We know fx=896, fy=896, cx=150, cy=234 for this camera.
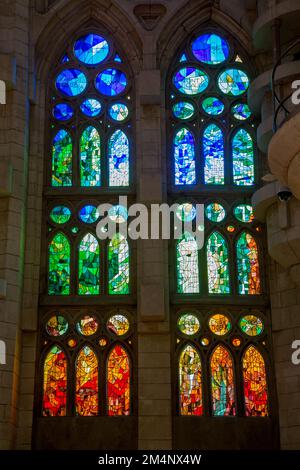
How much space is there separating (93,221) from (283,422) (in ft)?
15.7

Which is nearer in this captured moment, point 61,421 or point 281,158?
point 281,158

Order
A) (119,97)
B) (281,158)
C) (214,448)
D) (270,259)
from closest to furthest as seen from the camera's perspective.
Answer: (281,158) < (214,448) < (270,259) < (119,97)

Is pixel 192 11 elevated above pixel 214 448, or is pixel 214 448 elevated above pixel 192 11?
pixel 192 11

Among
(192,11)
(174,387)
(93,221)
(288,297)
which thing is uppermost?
(192,11)

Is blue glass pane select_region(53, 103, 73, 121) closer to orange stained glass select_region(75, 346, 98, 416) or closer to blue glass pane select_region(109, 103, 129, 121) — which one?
blue glass pane select_region(109, 103, 129, 121)

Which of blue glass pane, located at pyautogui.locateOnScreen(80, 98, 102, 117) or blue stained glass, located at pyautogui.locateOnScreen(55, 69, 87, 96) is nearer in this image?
blue glass pane, located at pyautogui.locateOnScreen(80, 98, 102, 117)

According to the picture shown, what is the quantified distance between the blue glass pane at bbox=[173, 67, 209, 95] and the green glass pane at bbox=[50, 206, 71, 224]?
3.16 m

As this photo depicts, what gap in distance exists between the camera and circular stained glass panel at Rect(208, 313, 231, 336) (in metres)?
15.3

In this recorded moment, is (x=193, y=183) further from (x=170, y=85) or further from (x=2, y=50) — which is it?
(x=2, y=50)

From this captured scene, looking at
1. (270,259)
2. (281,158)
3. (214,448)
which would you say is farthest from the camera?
(270,259)

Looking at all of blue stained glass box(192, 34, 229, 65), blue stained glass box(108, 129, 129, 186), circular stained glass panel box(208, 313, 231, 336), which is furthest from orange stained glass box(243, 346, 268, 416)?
blue stained glass box(192, 34, 229, 65)

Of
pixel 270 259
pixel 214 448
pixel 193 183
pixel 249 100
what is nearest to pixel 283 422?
pixel 214 448

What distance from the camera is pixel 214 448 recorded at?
47.5 feet

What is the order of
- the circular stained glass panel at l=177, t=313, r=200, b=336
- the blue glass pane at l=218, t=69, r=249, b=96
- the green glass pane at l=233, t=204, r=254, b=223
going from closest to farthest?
the circular stained glass panel at l=177, t=313, r=200, b=336
the green glass pane at l=233, t=204, r=254, b=223
the blue glass pane at l=218, t=69, r=249, b=96
